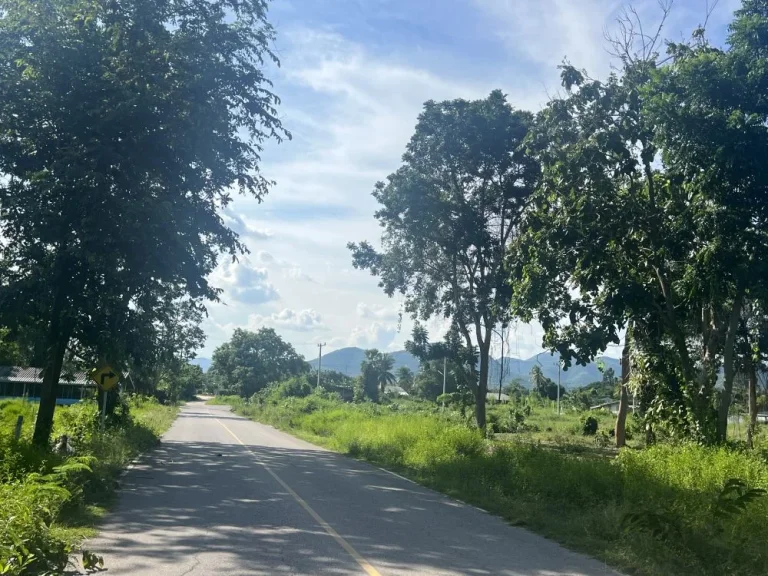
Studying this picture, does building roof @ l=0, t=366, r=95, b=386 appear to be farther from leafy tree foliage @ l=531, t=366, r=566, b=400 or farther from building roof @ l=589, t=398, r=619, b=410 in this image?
leafy tree foliage @ l=531, t=366, r=566, b=400

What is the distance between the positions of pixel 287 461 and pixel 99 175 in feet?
34.5

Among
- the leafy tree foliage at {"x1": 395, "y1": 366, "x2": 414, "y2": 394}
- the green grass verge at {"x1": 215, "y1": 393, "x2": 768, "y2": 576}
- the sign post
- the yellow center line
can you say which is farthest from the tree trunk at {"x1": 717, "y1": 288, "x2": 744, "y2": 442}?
the leafy tree foliage at {"x1": 395, "y1": 366, "x2": 414, "y2": 394}

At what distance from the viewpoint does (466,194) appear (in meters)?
30.2

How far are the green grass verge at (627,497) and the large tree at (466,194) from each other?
423 inches

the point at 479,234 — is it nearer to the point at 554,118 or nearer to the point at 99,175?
the point at 554,118

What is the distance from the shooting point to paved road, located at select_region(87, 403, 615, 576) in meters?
7.74

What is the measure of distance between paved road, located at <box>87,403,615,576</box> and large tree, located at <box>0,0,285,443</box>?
15.4 ft

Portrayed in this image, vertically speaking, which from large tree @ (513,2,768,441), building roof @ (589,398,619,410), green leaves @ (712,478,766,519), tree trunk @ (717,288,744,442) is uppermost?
large tree @ (513,2,768,441)

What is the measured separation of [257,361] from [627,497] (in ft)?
395

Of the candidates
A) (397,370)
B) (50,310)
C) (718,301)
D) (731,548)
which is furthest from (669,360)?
(397,370)

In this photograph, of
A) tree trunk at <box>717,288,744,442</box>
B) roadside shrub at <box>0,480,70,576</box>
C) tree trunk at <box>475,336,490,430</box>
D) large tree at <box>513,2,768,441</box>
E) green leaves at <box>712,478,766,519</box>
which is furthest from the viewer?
tree trunk at <box>475,336,490,430</box>

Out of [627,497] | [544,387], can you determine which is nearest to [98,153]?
[627,497]

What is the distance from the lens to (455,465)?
17.2 m

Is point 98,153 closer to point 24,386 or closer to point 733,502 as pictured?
point 733,502
